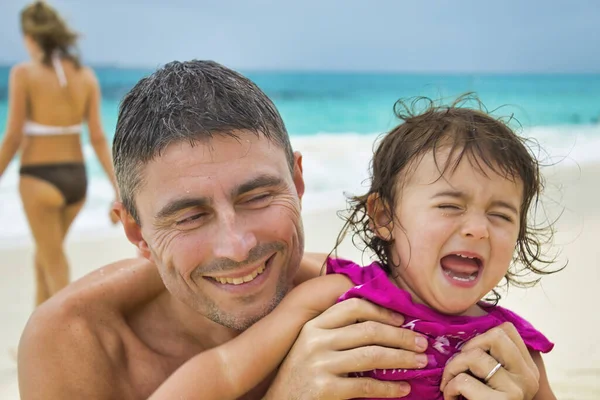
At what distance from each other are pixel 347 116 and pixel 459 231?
2351cm

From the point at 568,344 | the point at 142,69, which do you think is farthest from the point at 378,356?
the point at 142,69

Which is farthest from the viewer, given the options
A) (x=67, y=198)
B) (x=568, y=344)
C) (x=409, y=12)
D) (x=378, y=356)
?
(x=409, y=12)

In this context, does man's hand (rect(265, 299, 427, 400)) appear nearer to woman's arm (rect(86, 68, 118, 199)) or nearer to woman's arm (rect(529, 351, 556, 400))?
woman's arm (rect(529, 351, 556, 400))

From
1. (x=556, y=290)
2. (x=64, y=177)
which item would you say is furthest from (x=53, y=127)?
(x=556, y=290)

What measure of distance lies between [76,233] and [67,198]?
11.8ft

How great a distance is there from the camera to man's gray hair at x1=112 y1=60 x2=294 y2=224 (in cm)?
218

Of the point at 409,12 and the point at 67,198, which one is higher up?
the point at 409,12

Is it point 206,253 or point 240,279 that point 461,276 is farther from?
point 206,253

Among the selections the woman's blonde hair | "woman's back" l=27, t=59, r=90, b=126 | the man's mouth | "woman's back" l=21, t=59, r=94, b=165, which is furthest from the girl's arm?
the woman's blonde hair

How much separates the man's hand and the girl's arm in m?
0.05

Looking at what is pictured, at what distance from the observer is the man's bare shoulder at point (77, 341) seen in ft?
7.57

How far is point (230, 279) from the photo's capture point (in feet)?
7.18

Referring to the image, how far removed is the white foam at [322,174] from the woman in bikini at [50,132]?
3.00 m

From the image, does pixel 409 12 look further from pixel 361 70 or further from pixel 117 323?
pixel 117 323
